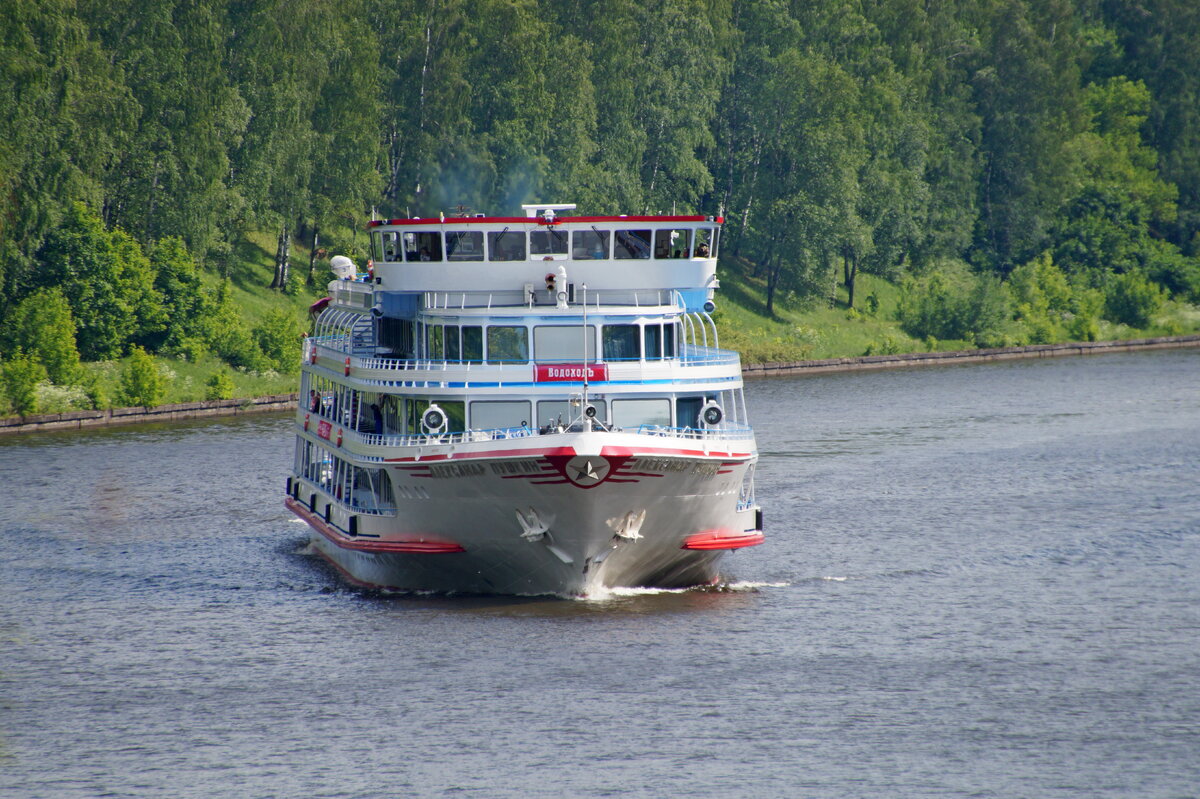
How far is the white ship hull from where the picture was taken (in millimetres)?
37469

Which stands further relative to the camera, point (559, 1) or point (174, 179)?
point (559, 1)

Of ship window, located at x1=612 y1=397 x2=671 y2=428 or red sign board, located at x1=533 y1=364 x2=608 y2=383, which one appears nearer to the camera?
red sign board, located at x1=533 y1=364 x2=608 y2=383

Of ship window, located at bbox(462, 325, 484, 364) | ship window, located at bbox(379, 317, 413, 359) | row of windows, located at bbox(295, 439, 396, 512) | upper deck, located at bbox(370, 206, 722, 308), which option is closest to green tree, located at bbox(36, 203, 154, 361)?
row of windows, located at bbox(295, 439, 396, 512)

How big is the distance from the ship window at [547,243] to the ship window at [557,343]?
7.49ft

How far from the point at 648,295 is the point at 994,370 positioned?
67.9 meters

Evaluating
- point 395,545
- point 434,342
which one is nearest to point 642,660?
point 395,545

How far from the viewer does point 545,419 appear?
132ft

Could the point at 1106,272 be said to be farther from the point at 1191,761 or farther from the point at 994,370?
the point at 1191,761

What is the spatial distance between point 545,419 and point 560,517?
291cm

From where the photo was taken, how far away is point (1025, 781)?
29781 millimetres

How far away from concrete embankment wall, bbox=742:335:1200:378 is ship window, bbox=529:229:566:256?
60.0 meters

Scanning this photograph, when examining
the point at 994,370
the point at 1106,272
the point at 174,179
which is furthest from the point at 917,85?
the point at 174,179

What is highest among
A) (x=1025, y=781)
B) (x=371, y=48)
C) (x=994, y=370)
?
(x=371, y=48)

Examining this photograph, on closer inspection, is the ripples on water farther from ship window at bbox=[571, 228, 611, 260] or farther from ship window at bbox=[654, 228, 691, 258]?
ship window at bbox=[654, 228, 691, 258]
